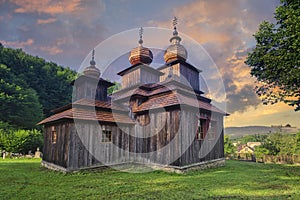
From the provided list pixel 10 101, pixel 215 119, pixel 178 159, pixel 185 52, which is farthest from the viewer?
pixel 10 101

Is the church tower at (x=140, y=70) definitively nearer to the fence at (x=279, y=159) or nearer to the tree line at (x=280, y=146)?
the fence at (x=279, y=159)

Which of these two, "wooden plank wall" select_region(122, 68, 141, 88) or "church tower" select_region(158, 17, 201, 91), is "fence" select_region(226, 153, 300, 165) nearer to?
"church tower" select_region(158, 17, 201, 91)

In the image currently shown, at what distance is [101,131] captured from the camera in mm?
12172

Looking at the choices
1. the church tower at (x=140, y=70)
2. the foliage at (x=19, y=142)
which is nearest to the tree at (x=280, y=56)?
the church tower at (x=140, y=70)

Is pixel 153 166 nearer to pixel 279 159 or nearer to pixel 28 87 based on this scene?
pixel 279 159

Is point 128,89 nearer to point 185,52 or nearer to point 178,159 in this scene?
point 185,52

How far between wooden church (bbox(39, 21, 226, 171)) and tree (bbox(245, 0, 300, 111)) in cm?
450

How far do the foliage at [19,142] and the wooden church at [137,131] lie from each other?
28.2 feet

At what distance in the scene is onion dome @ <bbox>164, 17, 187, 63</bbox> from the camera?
1760 cm

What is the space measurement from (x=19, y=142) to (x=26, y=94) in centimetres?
1370

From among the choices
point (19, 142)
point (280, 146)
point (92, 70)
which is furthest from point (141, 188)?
point (280, 146)

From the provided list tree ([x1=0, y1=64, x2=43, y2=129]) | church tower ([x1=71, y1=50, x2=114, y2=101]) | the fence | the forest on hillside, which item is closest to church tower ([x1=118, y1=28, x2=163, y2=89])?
church tower ([x1=71, y1=50, x2=114, y2=101])

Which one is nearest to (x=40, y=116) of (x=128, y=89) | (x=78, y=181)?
(x=128, y=89)

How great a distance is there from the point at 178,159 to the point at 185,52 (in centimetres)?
1073
